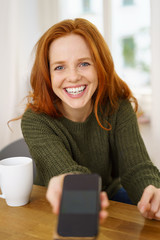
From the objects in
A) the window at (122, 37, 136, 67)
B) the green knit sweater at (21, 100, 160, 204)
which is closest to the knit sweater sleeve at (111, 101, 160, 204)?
the green knit sweater at (21, 100, 160, 204)

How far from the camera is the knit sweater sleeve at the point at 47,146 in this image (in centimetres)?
97

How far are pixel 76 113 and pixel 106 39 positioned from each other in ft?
5.12

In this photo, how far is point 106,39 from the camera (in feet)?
8.64

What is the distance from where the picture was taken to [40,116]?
1.13 metres

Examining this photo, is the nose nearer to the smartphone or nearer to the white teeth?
the white teeth

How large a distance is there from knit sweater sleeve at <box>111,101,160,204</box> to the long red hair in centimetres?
7

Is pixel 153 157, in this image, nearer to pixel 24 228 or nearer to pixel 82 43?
pixel 82 43

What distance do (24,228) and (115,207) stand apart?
243 millimetres

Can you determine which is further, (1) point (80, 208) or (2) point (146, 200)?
(2) point (146, 200)

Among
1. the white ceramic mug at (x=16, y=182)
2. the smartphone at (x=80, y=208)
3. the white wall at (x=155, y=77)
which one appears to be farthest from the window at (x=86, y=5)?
the smartphone at (x=80, y=208)

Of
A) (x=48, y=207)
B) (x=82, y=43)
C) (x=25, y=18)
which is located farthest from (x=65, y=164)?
(x=25, y=18)

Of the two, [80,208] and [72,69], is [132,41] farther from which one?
[80,208]

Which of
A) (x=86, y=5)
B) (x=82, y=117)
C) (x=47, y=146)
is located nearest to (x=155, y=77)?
(x=86, y=5)

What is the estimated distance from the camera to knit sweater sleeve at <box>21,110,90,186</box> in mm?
975
